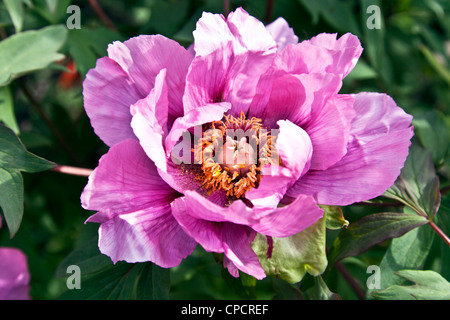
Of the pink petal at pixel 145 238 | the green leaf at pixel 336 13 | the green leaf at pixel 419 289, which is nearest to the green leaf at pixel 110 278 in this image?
the pink petal at pixel 145 238

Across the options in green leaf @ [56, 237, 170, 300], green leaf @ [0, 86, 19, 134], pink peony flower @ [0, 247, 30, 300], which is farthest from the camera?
pink peony flower @ [0, 247, 30, 300]

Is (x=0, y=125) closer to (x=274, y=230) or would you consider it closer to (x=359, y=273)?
(x=274, y=230)

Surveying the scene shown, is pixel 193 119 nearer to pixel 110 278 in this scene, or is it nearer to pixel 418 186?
pixel 110 278

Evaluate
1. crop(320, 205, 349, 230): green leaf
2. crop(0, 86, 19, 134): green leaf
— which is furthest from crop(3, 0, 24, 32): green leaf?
crop(320, 205, 349, 230): green leaf

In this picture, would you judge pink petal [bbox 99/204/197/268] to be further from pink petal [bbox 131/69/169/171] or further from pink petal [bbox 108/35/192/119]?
pink petal [bbox 108/35/192/119]

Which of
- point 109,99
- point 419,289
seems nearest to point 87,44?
point 109,99

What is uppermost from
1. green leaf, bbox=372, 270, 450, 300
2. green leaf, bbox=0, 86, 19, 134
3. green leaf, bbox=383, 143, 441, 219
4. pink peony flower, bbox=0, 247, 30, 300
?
green leaf, bbox=0, 86, 19, 134

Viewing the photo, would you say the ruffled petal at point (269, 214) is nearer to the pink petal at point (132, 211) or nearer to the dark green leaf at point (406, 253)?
the pink petal at point (132, 211)
